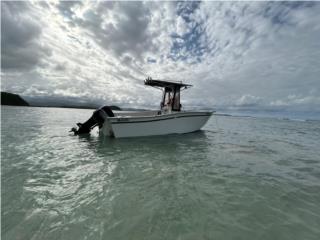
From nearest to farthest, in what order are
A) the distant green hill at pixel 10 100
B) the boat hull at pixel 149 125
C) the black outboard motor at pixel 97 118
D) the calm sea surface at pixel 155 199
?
1. the calm sea surface at pixel 155 199
2. the boat hull at pixel 149 125
3. the black outboard motor at pixel 97 118
4. the distant green hill at pixel 10 100

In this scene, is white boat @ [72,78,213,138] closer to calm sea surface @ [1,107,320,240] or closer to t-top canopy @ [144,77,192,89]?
t-top canopy @ [144,77,192,89]

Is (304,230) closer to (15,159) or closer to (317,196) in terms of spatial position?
(317,196)

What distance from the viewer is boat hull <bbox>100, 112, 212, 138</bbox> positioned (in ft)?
36.4

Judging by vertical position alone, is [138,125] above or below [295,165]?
above

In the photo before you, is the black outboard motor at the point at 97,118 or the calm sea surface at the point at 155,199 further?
the black outboard motor at the point at 97,118

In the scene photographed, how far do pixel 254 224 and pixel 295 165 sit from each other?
17.3 ft

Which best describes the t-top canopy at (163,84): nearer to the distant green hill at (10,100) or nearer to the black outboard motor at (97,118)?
the black outboard motor at (97,118)

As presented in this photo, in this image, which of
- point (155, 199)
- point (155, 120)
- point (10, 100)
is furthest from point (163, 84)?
point (10, 100)

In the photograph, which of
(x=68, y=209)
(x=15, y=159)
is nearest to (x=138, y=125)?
(x=15, y=159)

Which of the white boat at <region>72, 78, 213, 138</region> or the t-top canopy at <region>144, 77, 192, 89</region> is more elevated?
the t-top canopy at <region>144, 77, 192, 89</region>

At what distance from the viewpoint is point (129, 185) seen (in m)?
4.33

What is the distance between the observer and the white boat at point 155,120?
442 inches

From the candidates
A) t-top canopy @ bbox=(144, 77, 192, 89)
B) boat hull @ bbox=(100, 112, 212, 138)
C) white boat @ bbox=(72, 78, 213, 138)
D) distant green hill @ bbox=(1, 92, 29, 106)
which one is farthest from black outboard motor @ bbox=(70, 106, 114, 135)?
distant green hill @ bbox=(1, 92, 29, 106)

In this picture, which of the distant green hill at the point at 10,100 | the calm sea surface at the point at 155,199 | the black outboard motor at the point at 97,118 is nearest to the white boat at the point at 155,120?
the black outboard motor at the point at 97,118
